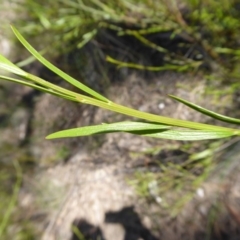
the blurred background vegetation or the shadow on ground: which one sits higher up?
the blurred background vegetation

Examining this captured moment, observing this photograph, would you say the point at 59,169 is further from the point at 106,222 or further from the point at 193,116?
the point at 193,116

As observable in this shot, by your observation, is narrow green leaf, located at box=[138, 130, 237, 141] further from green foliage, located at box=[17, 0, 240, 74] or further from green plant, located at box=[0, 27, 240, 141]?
green foliage, located at box=[17, 0, 240, 74]

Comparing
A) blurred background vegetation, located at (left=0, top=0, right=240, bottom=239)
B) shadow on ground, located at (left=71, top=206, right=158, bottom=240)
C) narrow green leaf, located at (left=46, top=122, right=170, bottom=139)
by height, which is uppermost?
narrow green leaf, located at (left=46, top=122, right=170, bottom=139)

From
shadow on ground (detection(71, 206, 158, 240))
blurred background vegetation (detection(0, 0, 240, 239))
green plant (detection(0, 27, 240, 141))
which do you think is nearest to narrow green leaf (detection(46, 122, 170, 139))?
green plant (detection(0, 27, 240, 141))

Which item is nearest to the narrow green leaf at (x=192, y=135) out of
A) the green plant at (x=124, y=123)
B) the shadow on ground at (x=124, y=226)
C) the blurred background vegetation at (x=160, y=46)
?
the green plant at (x=124, y=123)

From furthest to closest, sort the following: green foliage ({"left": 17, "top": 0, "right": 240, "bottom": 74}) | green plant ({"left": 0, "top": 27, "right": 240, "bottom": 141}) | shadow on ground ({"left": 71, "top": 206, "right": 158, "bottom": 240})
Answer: shadow on ground ({"left": 71, "top": 206, "right": 158, "bottom": 240})
green foliage ({"left": 17, "top": 0, "right": 240, "bottom": 74})
green plant ({"left": 0, "top": 27, "right": 240, "bottom": 141})

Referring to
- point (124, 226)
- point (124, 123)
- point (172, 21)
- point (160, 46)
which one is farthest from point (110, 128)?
point (124, 226)

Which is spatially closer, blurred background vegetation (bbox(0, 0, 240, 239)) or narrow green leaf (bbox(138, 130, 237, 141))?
narrow green leaf (bbox(138, 130, 237, 141))

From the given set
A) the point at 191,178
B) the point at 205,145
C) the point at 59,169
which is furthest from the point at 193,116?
the point at 59,169
